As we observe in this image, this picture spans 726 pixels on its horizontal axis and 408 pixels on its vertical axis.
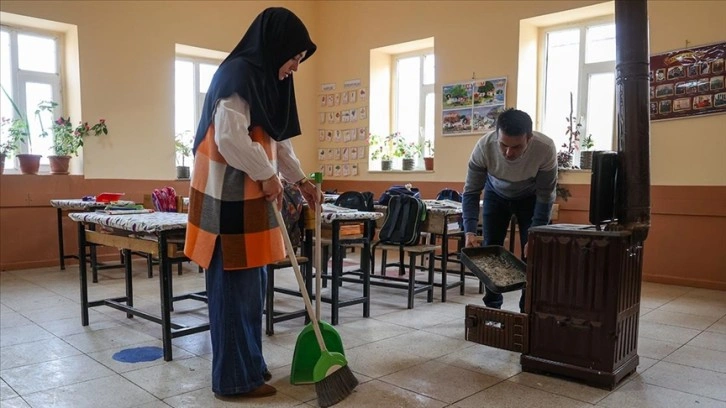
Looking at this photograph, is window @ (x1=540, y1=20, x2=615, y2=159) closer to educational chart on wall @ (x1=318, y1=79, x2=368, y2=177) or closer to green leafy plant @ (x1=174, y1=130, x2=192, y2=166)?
educational chart on wall @ (x1=318, y1=79, x2=368, y2=177)

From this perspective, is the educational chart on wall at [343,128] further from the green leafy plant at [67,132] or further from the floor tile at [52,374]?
the floor tile at [52,374]

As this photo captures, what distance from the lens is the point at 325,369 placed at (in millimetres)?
2127

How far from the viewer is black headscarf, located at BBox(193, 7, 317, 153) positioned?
198 centimetres

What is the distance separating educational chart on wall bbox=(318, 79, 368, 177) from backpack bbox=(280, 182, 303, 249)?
161 inches

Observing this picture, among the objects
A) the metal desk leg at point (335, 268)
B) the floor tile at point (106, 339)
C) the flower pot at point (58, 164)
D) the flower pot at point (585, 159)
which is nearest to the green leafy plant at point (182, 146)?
the flower pot at point (58, 164)

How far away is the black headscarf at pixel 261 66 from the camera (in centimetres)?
198

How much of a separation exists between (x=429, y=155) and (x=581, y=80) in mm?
1954

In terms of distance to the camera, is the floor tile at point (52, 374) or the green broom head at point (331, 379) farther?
the floor tile at point (52, 374)

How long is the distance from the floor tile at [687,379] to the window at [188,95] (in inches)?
221

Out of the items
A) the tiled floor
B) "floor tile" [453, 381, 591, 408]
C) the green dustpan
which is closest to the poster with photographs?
the tiled floor

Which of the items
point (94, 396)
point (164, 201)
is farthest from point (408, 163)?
point (94, 396)

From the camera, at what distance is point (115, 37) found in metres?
5.76

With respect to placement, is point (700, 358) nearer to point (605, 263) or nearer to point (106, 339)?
point (605, 263)

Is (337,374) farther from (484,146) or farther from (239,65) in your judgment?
(484,146)
